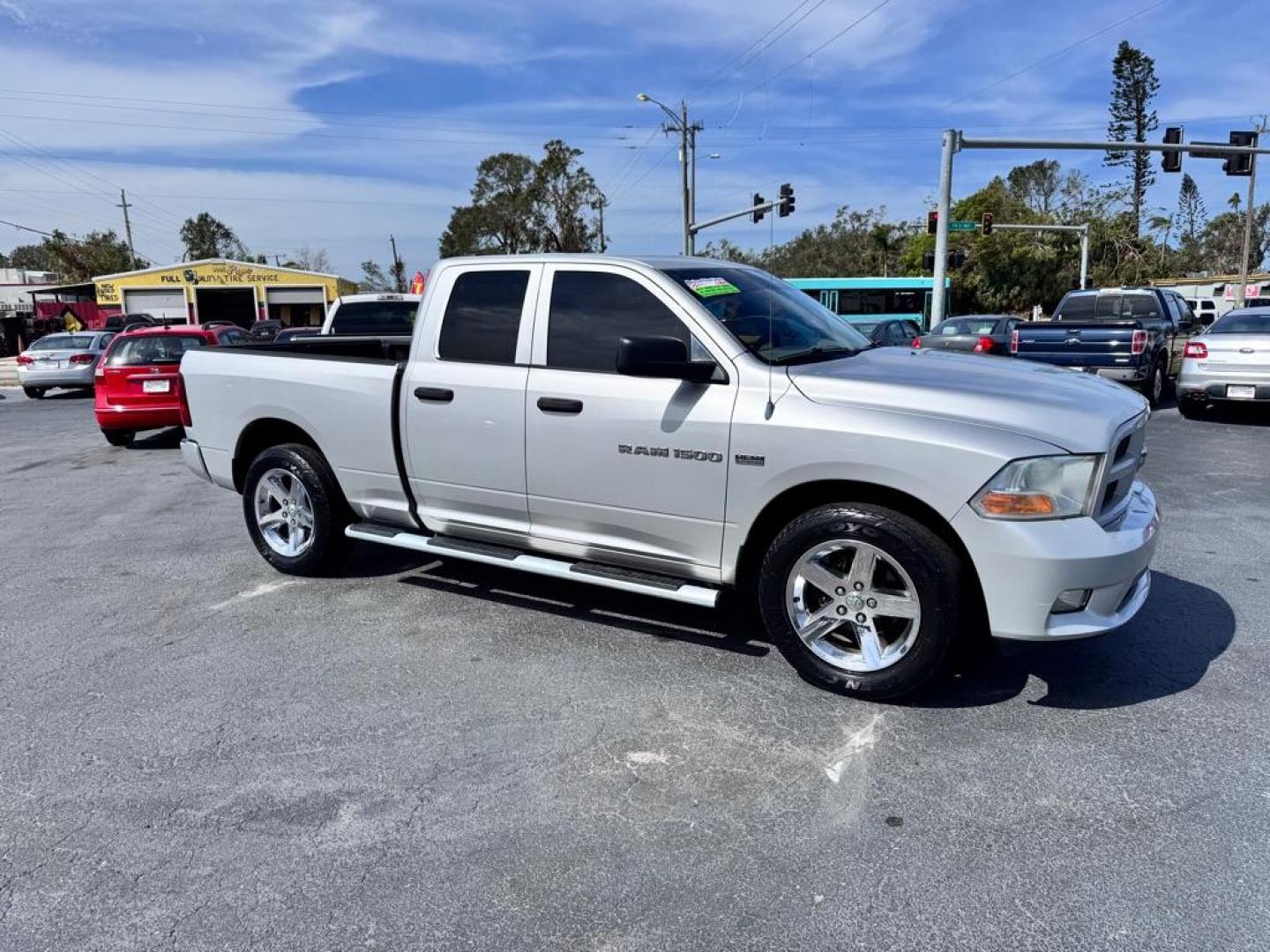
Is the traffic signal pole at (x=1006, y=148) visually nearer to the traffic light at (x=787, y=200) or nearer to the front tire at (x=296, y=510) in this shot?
the traffic light at (x=787, y=200)

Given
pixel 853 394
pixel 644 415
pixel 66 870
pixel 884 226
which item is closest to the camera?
pixel 66 870

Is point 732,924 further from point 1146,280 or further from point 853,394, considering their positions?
point 1146,280

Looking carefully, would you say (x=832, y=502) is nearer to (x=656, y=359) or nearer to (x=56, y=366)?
(x=656, y=359)

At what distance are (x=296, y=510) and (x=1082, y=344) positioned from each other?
37.6 ft

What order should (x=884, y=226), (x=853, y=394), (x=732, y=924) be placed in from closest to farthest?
(x=732, y=924), (x=853, y=394), (x=884, y=226)

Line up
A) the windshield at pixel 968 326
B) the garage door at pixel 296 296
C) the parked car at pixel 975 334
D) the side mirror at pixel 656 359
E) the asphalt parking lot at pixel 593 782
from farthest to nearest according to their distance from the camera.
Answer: the garage door at pixel 296 296
the windshield at pixel 968 326
the parked car at pixel 975 334
the side mirror at pixel 656 359
the asphalt parking lot at pixel 593 782

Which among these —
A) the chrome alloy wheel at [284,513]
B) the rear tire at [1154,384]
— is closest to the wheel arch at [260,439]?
the chrome alloy wheel at [284,513]

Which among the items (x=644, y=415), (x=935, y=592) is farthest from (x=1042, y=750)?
(x=644, y=415)

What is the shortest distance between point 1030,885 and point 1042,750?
89 cm

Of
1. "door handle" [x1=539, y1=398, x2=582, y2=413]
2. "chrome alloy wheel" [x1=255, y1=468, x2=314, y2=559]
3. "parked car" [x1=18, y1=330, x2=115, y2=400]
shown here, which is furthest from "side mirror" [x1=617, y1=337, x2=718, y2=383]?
"parked car" [x1=18, y1=330, x2=115, y2=400]

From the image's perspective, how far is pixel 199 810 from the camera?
10.3 feet

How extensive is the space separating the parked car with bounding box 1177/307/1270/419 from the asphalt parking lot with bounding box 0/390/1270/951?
24.1 feet

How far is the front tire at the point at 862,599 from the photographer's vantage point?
11.8ft

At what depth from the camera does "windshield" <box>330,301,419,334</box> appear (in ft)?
39.6
